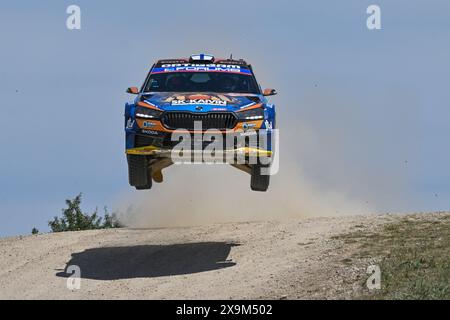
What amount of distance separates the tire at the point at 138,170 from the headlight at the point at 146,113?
551 mm

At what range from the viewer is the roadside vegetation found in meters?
11.9

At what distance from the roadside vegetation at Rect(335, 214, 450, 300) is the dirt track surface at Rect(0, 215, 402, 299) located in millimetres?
340

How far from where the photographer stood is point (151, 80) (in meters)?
16.4

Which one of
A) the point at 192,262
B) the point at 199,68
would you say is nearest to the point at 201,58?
the point at 199,68

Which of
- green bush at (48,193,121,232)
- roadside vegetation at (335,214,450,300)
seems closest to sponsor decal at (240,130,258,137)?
roadside vegetation at (335,214,450,300)

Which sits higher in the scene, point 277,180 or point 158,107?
point 158,107

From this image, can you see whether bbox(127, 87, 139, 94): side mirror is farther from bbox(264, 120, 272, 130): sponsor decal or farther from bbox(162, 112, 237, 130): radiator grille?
bbox(264, 120, 272, 130): sponsor decal

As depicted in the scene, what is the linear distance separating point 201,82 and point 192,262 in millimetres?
2786

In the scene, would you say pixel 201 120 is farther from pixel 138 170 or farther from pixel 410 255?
pixel 410 255

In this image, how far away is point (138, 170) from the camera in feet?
48.0

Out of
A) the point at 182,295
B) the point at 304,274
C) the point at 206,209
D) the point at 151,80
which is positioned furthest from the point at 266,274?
the point at 206,209

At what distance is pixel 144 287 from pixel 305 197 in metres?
9.35
